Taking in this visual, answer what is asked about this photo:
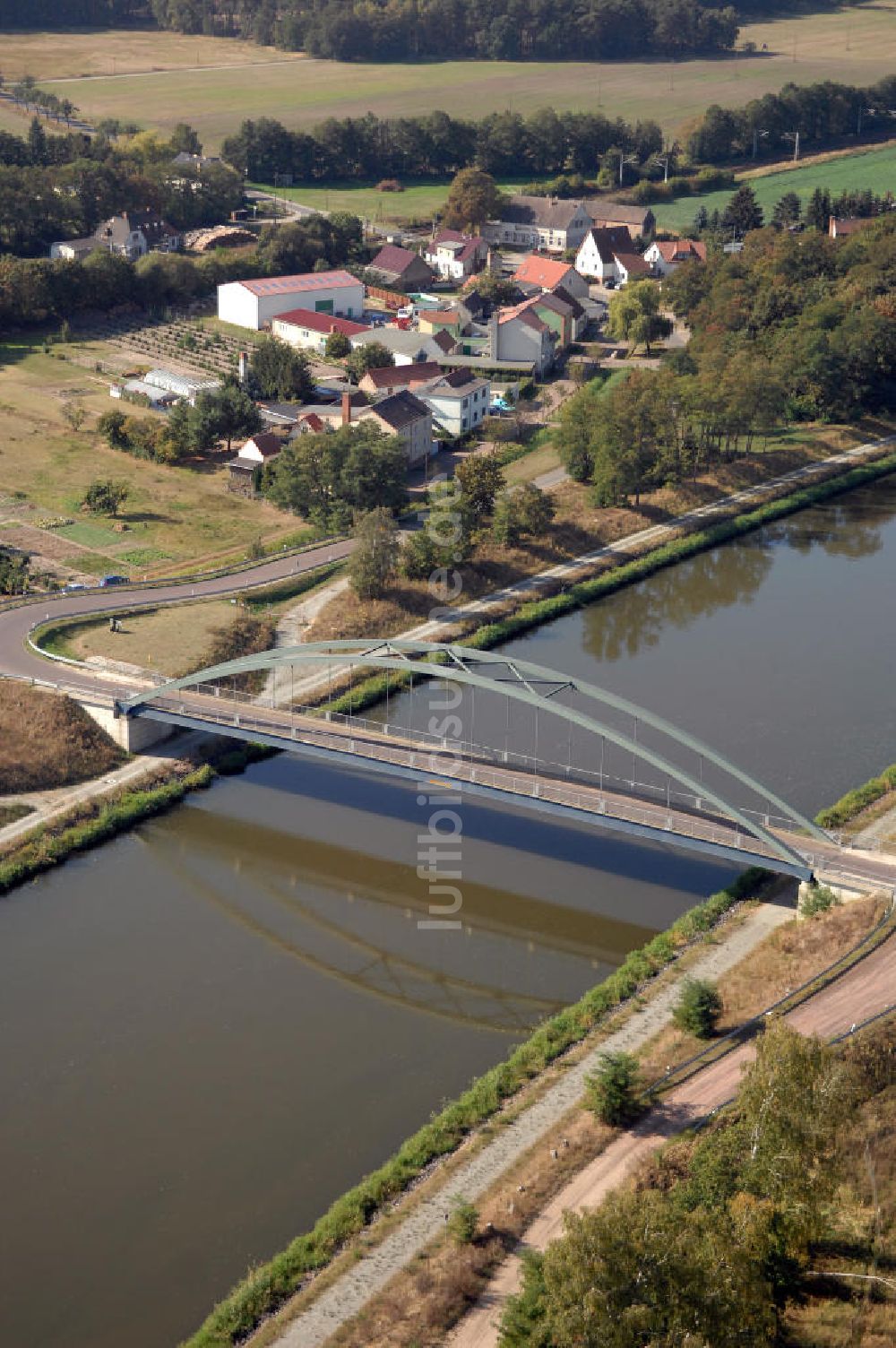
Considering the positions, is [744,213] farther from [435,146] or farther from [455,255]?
[435,146]

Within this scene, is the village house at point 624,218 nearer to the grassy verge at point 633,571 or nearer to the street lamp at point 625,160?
the street lamp at point 625,160

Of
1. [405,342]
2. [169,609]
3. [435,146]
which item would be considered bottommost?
[169,609]

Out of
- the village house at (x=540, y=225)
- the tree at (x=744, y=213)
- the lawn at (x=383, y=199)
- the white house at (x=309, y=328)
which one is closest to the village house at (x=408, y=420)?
the white house at (x=309, y=328)

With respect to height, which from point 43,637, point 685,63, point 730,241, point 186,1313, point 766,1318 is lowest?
point 186,1313

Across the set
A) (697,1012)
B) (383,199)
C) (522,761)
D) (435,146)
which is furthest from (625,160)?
(697,1012)

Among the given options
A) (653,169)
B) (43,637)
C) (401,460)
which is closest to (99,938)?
(43,637)

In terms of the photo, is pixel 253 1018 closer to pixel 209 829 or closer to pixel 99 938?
pixel 99 938
